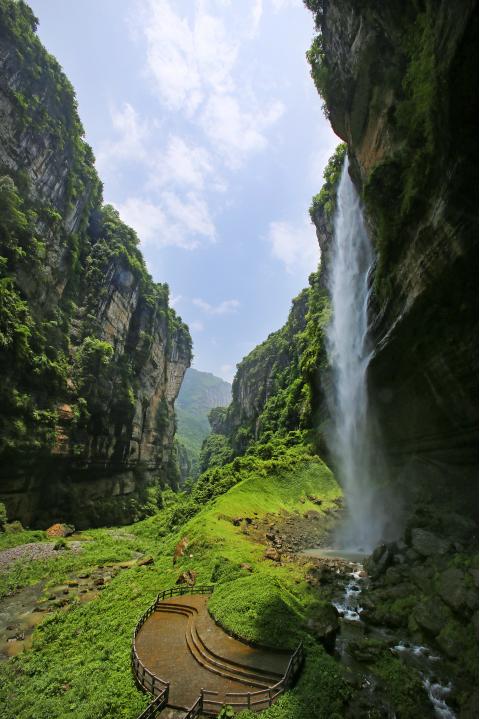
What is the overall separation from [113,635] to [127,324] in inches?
1746

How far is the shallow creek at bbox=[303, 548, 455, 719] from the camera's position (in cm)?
930

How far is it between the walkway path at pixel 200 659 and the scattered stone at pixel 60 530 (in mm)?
21956

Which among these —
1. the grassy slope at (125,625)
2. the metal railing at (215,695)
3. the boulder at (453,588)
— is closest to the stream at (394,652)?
the grassy slope at (125,625)

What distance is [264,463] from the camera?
121 ft

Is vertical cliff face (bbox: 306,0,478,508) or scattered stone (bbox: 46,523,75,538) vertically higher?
vertical cliff face (bbox: 306,0,478,508)

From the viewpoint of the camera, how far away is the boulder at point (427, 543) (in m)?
15.5

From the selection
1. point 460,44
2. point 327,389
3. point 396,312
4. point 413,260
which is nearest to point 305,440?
point 327,389

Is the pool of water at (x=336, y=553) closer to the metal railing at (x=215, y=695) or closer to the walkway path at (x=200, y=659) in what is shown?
the walkway path at (x=200, y=659)

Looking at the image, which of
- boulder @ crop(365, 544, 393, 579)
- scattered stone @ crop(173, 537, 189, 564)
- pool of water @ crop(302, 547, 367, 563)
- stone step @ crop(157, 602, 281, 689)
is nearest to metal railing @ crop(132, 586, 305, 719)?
stone step @ crop(157, 602, 281, 689)

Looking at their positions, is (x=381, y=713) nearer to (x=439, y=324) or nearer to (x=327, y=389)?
(x=439, y=324)

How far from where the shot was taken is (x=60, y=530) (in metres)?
31.8

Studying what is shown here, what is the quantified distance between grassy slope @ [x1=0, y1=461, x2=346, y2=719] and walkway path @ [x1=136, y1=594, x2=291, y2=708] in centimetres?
54

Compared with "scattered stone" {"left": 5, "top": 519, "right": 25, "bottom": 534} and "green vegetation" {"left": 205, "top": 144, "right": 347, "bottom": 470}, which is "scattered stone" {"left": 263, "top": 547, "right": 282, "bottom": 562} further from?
"scattered stone" {"left": 5, "top": 519, "right": 25, "bottom": 534}

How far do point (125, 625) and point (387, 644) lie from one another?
913cm
